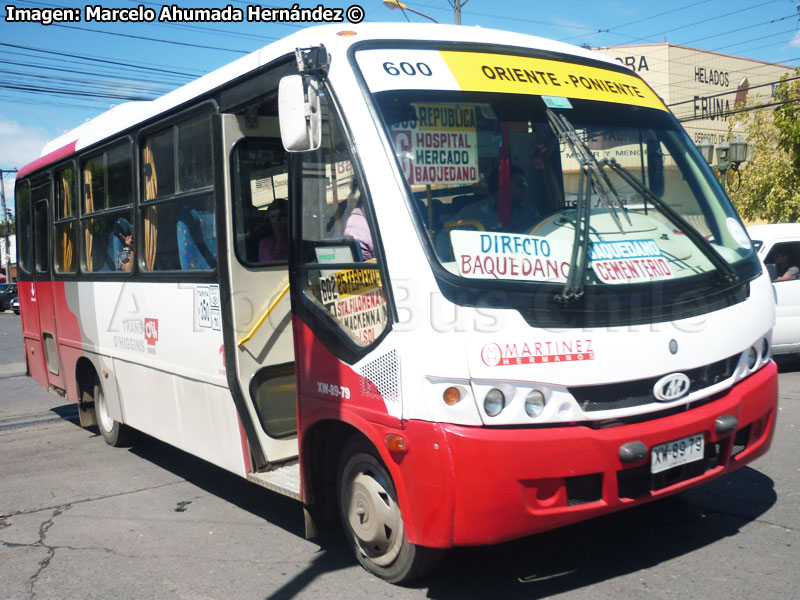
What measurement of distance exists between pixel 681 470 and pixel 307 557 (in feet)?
7.04

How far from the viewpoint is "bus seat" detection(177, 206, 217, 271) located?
17.8 feet

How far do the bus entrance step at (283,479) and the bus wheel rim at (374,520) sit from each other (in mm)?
520

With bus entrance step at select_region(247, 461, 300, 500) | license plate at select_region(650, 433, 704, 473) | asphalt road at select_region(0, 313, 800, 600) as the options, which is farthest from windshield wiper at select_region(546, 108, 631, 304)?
bus entrance step at select_region(247, 461, 300, 500)

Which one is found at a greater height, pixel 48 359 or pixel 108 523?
pixel 48 359

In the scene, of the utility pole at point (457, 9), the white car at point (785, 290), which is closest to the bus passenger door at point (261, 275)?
the white car at point (785, 290)

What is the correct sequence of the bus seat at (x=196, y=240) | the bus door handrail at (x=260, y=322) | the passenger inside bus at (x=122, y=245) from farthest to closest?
the passenger inside bus at (x=122, y=245) < the bus seat at (x=196, y=240) < the bus door handrail at (x=260, y=322)

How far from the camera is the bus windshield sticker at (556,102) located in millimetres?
4406

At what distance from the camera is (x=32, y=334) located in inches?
394

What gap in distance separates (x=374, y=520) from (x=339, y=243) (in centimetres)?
142

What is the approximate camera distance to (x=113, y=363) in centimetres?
739

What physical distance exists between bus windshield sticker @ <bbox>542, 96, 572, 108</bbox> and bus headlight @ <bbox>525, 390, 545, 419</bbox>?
64.8 inches

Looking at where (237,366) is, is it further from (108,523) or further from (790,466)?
(790,466)

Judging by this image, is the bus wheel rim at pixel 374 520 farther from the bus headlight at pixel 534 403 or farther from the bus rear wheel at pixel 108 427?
the bus rear wheel at pixel 108 427

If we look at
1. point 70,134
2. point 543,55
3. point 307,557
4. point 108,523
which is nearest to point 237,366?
point 307,557
